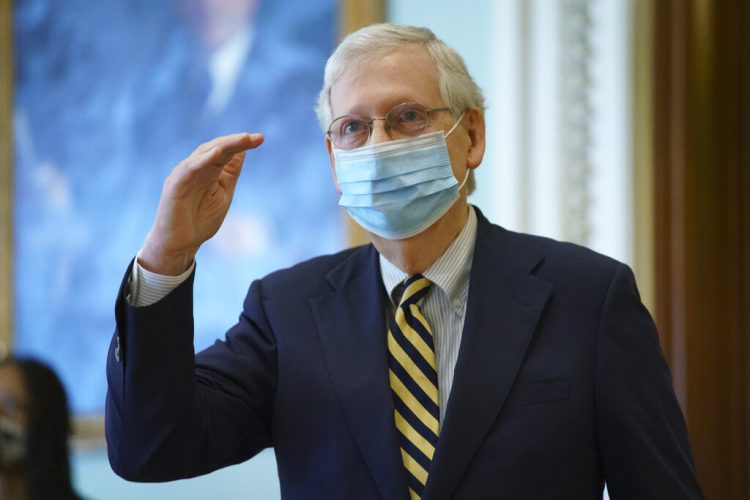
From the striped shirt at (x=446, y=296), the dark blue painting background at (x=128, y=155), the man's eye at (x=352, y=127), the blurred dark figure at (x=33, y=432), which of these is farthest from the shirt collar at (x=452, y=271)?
the dark blue painting background at (x=128, y=155)

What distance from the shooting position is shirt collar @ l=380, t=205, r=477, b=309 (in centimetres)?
184

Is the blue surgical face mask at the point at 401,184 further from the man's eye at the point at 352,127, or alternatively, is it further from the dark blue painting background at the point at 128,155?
the dark blue painting background at the point at 128,155

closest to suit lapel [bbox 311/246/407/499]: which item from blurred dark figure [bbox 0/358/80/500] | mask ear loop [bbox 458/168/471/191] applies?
mask ear loop [bbox 458/168/471/191]

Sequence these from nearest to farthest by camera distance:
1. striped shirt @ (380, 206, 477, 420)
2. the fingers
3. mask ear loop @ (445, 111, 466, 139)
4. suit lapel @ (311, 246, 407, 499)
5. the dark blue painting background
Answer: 1. the fingers
2. suit lapel @ (311, 246, 407, 499)
3. striped shirt @ (380, 206, 477, 420)
4. mask ear loop @ (445, 111, 466, 139)
5. the dark blue painting background

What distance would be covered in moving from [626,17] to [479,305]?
1.69 metres

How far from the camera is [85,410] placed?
3.35 metres

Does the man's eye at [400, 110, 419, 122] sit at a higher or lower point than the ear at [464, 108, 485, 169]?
higher

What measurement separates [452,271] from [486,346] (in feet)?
0.63

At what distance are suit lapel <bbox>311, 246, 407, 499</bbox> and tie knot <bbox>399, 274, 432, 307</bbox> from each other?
0.05 m

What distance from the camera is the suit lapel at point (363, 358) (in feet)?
5.49

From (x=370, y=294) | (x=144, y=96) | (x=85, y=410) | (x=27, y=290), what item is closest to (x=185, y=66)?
(x=144, y=96)

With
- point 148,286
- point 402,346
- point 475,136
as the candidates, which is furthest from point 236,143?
point 475,136

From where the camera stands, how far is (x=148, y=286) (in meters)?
1.61

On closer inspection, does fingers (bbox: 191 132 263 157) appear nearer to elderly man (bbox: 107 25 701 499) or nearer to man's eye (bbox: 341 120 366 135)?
elderly man (bbox: 107 25 701 499)
